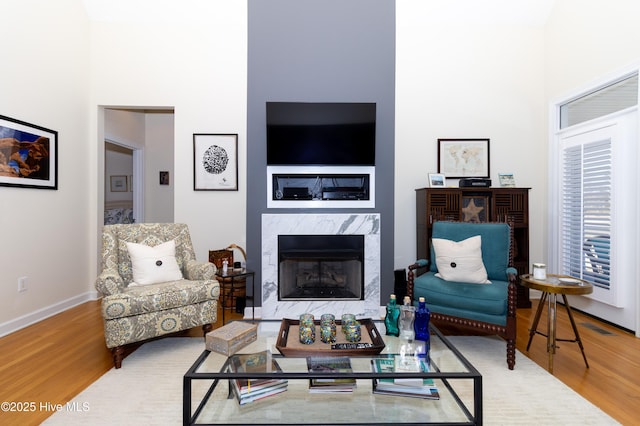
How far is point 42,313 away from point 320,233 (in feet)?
9.52

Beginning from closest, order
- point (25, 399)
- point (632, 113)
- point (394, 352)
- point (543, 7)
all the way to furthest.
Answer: point (394, 352) < point (25, 399) < point (632, 113) < point (543, 7)

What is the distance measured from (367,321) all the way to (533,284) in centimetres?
127

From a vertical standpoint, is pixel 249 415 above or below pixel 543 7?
below

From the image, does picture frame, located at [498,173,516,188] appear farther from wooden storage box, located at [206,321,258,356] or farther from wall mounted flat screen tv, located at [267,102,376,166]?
wooden storage box, located at [206,321,258,356]

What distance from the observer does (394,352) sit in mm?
1833

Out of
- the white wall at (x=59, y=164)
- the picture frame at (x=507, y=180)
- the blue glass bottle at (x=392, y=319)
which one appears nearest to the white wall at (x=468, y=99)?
the picture frame at (x=507, y=180)

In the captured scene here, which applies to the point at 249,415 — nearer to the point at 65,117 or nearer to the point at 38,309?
the point at 38,309

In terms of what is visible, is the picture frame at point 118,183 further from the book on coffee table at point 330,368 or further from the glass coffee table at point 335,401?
the book on coffee table at point 330,368

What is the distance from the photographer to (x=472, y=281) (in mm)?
2764

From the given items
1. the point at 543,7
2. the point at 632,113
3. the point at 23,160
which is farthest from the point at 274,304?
the point at 543,7

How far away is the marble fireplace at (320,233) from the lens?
141 inches

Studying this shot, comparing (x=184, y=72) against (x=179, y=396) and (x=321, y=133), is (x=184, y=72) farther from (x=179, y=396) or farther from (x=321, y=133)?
(x=179, y=396)

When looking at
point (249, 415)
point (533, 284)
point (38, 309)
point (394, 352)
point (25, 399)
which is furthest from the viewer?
point (38, 309)

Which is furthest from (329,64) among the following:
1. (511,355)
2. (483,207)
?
(511,355)
